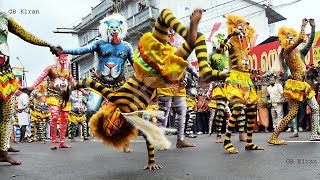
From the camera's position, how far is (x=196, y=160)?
16.7ft

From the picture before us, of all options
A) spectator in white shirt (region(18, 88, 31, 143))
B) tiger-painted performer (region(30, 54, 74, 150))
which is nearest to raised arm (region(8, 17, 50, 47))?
tiger-painted performer (region(30, 54, 74, 150))

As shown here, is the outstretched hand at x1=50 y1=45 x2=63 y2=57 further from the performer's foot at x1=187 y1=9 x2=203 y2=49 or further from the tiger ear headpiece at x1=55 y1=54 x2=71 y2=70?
the tiger ear headpiece at x1=55 y1=54 x2=71 y2=70

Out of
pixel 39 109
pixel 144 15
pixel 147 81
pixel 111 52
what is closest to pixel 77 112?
pixel 39 109

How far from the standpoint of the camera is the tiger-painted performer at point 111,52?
6.79 metres

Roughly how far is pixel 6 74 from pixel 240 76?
11.1 feet

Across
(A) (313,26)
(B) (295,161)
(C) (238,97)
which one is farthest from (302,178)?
(A) (313,26)

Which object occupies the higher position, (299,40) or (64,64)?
(64,64)

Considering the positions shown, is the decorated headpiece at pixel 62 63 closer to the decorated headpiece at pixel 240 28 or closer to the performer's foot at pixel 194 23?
the decorated headpiece at pixel 240 28

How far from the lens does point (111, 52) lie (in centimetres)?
685

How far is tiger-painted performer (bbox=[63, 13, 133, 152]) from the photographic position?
22.3 ft

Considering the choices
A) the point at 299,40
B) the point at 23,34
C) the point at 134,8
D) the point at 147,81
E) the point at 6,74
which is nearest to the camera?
the point at 147,81

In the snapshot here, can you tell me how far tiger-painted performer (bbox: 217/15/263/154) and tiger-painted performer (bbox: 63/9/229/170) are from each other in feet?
6.77

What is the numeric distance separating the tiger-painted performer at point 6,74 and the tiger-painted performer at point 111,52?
4.47ft

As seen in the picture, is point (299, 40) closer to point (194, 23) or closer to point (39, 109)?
point (194, 23)
